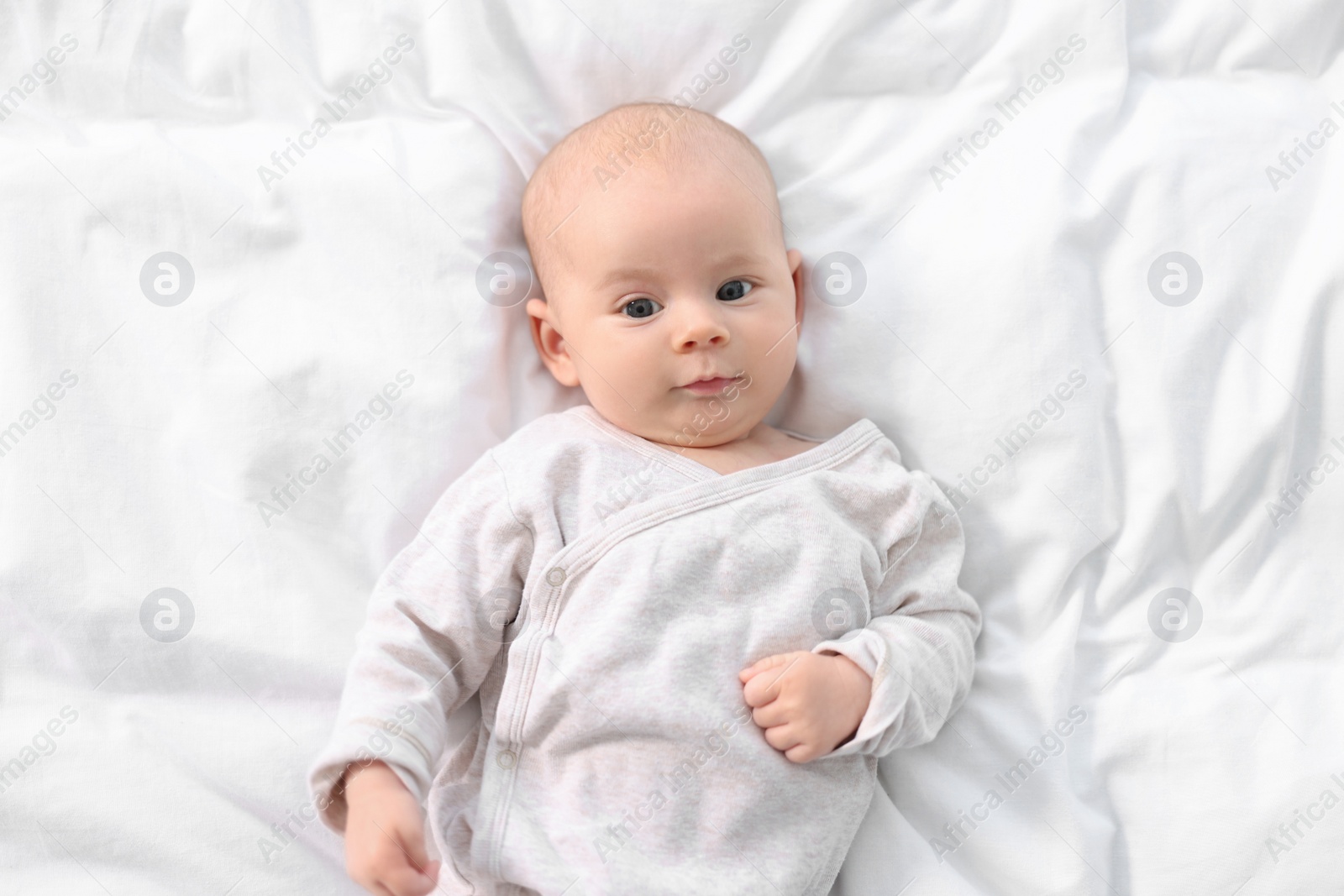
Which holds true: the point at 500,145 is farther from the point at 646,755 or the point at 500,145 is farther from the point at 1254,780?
the point at 1254,780

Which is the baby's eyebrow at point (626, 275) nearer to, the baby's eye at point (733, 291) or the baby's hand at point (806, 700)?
the baby's eye at point (733, 291)

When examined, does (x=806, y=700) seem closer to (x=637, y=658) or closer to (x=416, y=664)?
(x=637, y=658)

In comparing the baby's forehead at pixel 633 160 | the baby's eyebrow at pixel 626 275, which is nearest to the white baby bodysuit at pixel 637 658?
the baby's eyebrow at pixel 626 275

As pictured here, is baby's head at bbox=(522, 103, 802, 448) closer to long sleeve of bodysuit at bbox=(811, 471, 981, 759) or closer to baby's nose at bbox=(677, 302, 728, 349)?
baby's nose at bbox=(677, 302, 728, 349)

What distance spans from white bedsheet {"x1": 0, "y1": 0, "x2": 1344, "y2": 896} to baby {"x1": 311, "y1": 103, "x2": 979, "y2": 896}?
0.13 meters

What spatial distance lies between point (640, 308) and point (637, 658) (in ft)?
1.59

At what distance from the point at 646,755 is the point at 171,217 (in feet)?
3.49

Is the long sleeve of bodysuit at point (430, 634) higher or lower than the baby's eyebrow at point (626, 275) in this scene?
lower

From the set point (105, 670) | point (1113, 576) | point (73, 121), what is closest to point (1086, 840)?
point (1113, 576)

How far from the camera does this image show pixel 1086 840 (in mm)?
1420

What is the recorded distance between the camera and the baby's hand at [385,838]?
3.87ft

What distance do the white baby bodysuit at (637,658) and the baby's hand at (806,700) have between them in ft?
0.07

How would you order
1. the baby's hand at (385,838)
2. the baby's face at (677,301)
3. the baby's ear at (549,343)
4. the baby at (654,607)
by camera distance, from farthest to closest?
1. the baby's ear at (549,343)
2. the baby's face at (677,301)
3. the baby at (654,607)
4. the baby's hand at (385,838)

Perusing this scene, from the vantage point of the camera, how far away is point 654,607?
137 cm
